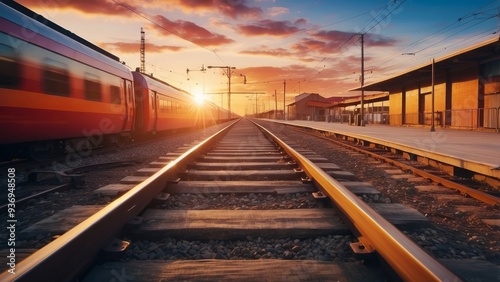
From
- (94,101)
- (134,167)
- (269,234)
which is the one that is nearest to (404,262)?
(269,234)

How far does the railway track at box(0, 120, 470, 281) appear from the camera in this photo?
2100mm

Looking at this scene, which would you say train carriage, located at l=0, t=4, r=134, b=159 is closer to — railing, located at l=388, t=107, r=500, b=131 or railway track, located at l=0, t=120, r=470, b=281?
railway track, located at l=0, t=120, r=470, b=281

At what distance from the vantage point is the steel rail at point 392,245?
1.84 meters

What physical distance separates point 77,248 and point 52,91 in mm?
7387

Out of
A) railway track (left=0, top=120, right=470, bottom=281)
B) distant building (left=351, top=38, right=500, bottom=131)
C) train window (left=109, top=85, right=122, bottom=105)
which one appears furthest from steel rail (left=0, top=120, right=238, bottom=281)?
distant building (left=351, top=38, right=500, bottom=131)

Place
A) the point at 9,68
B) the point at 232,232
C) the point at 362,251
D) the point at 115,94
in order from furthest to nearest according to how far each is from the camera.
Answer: the point at 115,94 < the point at 9,68 < the point at 232,232 < the point at 362,251

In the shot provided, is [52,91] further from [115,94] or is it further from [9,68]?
[115,94]

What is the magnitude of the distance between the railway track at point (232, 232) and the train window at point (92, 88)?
6.55 metres

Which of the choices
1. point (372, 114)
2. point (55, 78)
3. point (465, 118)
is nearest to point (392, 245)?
point (55, 78)

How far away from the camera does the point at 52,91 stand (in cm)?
834

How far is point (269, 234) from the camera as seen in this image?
3031mm

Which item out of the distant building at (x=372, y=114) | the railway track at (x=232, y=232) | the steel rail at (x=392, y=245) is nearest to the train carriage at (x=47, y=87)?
the railway track at (x=232, y=232)

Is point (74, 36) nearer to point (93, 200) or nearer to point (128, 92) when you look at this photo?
point (128, 92)

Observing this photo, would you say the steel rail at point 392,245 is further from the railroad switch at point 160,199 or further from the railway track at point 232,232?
the railroad switch at point 160,199
